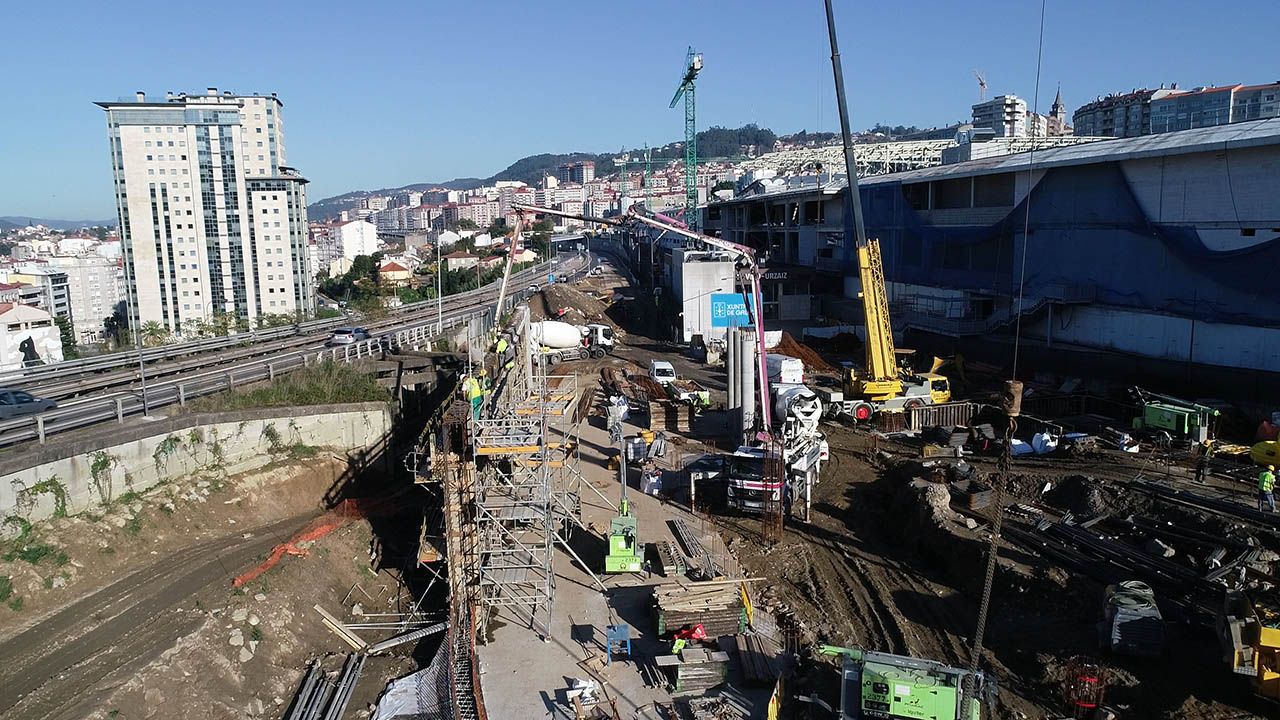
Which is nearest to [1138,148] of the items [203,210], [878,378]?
[878,378]

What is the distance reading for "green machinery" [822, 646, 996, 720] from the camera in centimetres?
925

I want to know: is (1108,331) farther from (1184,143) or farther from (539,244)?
(539,244)

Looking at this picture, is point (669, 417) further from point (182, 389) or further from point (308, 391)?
point (182, 389)

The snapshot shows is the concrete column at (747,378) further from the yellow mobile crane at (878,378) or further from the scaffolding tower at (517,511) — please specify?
the scaffolding tower at (517,511)

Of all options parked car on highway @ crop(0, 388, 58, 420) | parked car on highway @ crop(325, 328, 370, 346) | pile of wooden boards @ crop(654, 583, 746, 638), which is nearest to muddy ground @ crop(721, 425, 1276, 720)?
pile of wooden boards @ crop(654, 583, 746, 638)

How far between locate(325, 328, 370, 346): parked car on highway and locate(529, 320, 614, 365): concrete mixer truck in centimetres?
641

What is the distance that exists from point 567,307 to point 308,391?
2550cm

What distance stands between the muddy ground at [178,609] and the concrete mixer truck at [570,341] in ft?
54.7

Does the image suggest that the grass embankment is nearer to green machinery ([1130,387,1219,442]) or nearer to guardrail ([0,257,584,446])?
guardrail ([0,257,584,446])

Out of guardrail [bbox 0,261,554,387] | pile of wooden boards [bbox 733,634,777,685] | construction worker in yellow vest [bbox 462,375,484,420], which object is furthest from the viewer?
guardrail [bbox 0,261,554,387]

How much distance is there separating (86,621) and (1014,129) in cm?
8829

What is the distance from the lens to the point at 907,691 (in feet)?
30.5

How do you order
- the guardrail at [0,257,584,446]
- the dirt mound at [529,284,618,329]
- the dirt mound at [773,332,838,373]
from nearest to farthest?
the guardrail at [0,257,584,446], the dirt mound at [773,332,838,373], the dirt mound at [529,284,618,329]

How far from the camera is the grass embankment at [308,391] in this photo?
1884 cm
